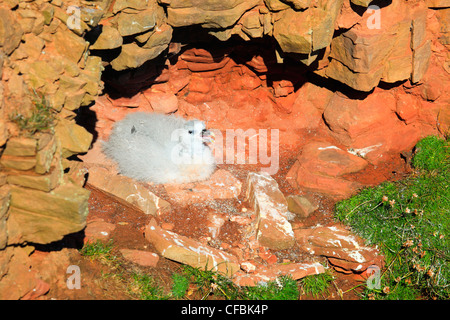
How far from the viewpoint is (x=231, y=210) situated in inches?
233

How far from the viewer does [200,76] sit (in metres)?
7.59

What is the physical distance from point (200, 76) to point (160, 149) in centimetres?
191

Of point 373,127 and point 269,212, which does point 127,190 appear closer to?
point 269,212

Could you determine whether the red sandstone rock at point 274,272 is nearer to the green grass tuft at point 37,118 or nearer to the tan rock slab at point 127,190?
the tan rock slab at point 127,190

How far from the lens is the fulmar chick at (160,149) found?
6027 millimetres

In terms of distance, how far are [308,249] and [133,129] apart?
9.77 ft

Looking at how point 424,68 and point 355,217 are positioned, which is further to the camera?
point 424,68

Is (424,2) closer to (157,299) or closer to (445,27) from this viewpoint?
(445,27)

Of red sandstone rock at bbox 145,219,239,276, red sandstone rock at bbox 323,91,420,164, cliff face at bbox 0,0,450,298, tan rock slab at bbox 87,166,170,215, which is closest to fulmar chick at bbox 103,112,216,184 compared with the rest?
tan rock slab at bbox 87,166,170,215

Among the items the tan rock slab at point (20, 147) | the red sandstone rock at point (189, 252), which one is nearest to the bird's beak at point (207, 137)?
the red sandstone rock at point (189, 252)

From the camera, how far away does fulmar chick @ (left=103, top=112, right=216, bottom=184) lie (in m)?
6.03

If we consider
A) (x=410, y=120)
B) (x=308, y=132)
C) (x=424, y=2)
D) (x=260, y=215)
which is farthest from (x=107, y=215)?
(x=424, y=2)

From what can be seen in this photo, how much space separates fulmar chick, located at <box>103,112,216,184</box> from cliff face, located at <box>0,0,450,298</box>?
0.48 metres

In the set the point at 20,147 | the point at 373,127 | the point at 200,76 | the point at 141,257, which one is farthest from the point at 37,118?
the point at 373,127
